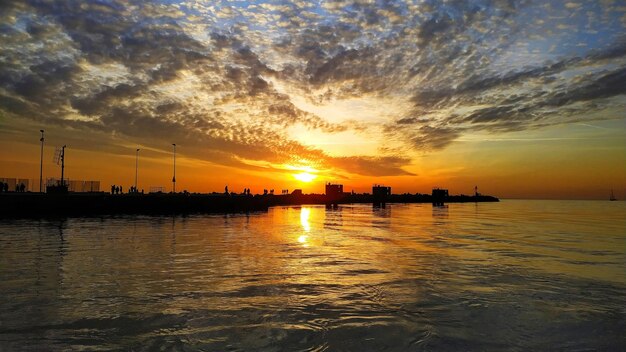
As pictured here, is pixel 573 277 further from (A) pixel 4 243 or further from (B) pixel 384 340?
(A) pixel 4 243

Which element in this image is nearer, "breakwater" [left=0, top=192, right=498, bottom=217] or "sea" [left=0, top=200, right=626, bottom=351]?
"sea" [left=0, top=200, right=626, bottom=351]

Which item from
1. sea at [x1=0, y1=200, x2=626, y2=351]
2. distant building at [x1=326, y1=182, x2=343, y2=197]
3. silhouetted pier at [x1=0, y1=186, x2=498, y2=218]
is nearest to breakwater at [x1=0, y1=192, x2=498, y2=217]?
silhouetted pier at [x1=0, y1=186, x2=498, y2=218]

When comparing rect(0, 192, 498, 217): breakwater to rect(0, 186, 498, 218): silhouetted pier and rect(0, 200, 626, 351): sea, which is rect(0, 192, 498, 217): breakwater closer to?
rect(0, 186, 498, 218): silhouetted pier

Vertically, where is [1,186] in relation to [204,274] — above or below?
above

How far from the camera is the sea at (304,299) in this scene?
392 inches

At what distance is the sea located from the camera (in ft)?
32.7

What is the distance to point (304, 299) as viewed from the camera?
45.1 feet

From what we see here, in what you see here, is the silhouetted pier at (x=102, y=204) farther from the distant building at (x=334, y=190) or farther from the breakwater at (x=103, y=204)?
the distant building at (x=334, y=190)

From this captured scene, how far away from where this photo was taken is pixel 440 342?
999 cm

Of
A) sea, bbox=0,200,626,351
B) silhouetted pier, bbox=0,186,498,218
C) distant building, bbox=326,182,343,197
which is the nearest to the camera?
sea, bbox=0,200,626,351

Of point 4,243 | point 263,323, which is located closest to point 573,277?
point 263,323

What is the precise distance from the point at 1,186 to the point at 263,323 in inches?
3191

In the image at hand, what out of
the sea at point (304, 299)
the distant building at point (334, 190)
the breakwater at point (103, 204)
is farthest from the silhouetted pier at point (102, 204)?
the distant building at point (334, 190)

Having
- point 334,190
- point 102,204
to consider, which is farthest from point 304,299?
point 334,190
